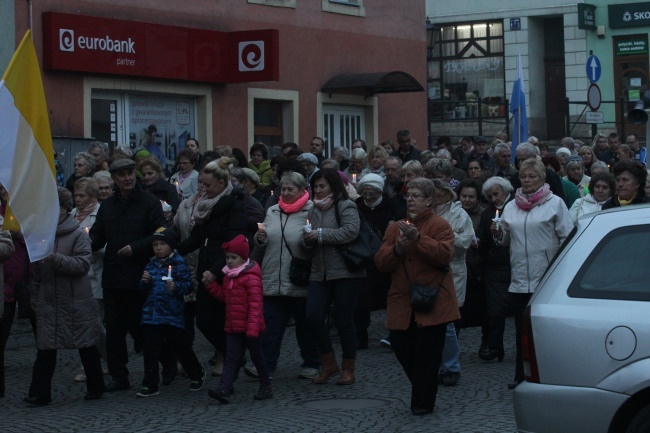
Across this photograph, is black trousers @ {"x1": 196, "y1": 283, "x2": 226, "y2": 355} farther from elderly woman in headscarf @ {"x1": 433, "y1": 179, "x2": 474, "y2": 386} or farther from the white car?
the white car

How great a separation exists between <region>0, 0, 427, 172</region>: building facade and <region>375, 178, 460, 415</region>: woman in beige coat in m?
9.15

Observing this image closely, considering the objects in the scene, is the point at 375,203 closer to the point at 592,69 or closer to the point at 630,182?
the point at 630,182

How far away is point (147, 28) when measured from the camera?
2064 centimetres

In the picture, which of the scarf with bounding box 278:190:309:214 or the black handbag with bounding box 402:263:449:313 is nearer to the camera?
the black handbag with bounding box 402:263:449:313

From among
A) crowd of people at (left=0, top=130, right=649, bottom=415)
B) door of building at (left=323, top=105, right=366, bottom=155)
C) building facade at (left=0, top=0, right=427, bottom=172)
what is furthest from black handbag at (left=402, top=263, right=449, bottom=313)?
door of building at (left=323, top=105, right=366, bottom=155)

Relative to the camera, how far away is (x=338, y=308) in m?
11.5

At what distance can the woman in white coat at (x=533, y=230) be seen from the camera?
35.8 feet

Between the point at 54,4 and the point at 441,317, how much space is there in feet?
37.2

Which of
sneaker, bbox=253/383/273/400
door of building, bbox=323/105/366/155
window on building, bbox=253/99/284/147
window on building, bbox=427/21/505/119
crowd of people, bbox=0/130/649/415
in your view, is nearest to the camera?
crowd of people, bbox=0/130/649/415

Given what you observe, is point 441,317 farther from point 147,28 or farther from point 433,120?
point 433,120

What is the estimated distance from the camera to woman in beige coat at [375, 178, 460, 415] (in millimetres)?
9781

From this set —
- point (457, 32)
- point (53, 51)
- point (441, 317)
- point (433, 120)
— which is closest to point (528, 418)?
point (441, 317)

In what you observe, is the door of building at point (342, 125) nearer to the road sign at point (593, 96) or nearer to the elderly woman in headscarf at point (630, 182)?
the road sign at point (593, 96)

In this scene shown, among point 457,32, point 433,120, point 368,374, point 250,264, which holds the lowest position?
point 368,374
